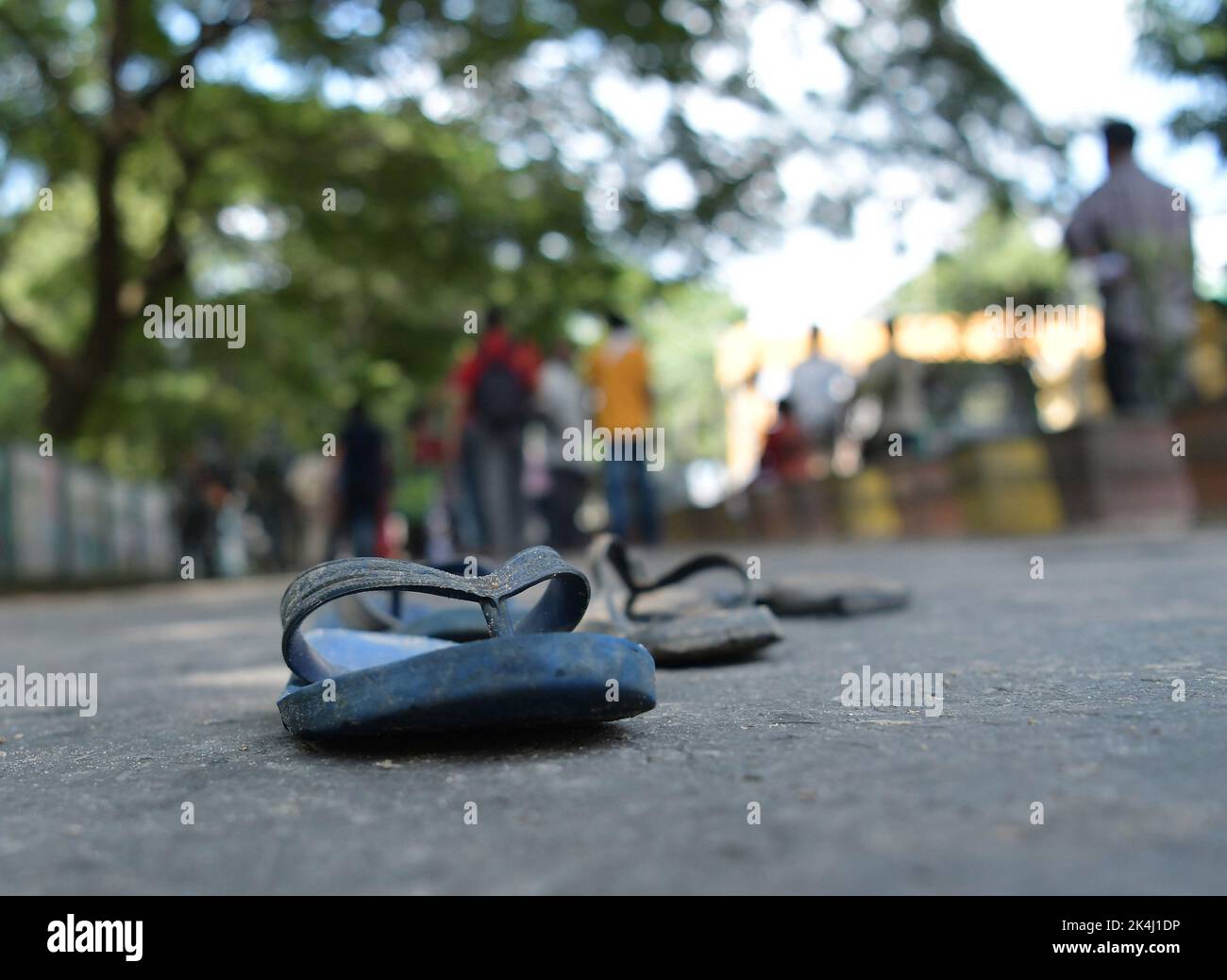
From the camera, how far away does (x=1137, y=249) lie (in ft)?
24.5

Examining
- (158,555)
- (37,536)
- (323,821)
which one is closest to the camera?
(323,821)

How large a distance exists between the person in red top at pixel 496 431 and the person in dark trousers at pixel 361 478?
0.99 m

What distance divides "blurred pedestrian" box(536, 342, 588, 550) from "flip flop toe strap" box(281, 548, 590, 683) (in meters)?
7.81

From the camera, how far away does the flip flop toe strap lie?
1784 mm

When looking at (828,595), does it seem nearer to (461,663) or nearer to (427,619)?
(427,619)

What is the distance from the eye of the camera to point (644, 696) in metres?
1.79

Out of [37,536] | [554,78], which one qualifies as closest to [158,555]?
[37,536]

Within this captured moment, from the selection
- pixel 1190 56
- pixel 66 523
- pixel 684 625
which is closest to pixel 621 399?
pixel 684 625

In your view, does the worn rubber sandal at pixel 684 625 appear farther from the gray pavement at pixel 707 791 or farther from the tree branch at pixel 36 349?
the tree branch at pixel 36 349

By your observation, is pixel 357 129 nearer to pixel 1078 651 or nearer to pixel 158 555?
pixel 158 555

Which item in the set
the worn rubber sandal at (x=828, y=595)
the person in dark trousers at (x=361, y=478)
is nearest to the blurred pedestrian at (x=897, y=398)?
the person in dark trousers at (x=361, y=478)

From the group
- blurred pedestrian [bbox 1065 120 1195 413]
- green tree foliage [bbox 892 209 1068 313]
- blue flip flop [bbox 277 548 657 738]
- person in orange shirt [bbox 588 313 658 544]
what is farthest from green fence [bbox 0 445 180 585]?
green tree foliage [bbox 892 209 1068 313]
